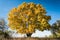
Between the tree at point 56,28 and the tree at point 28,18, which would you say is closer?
the tree at point 28,18

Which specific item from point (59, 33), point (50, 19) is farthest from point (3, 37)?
point (59, 33)

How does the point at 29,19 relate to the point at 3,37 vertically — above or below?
above

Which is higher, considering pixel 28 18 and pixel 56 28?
pixel 28 18

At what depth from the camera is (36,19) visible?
29.5 m

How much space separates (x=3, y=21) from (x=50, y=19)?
26.3 ft

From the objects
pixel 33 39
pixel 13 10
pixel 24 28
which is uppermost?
pixel 13 10

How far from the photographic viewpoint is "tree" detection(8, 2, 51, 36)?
28.9 m

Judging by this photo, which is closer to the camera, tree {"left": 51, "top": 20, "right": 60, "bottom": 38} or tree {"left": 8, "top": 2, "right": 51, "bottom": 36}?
tree {"left": 8, "top": 2, "right": 51, "bottom": 36}

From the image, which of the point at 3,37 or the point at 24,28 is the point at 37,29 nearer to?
the point at 24,28

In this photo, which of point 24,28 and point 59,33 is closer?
point 24,28

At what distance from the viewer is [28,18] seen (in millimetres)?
29250

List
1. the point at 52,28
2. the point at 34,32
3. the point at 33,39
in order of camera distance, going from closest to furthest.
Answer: the point at 33,39
the point at 34,32
the point at 52,28

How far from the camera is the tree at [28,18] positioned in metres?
28.9

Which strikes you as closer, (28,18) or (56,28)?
(28,18)
